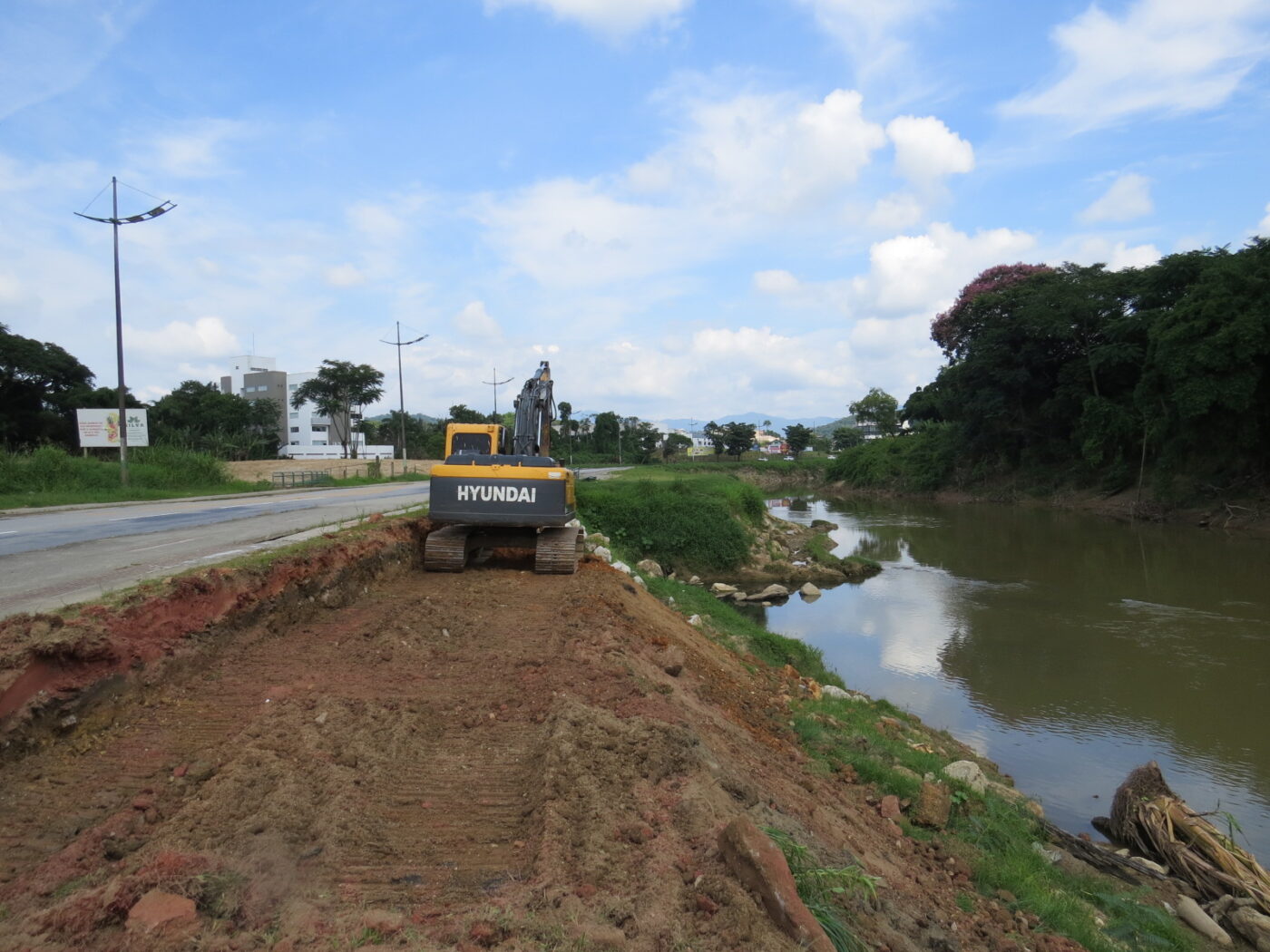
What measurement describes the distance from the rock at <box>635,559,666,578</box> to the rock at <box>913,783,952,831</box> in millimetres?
11306

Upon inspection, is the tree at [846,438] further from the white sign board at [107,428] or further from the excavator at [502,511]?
the excavator at [502,511]

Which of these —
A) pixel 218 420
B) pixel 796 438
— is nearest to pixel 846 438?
pixel 796 438

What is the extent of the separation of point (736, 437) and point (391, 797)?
87.9 metres

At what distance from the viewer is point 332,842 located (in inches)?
133

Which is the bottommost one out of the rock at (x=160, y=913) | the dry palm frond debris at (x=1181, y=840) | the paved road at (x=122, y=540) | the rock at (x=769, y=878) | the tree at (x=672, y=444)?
the dry palm frond debris at (x=1181, y=840)

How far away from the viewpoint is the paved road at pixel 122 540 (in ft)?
24.4

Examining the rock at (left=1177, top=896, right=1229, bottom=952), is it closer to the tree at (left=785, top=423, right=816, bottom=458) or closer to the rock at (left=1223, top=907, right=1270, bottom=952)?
the rock at (left=1223, top=907, right=1270, bottom=952)

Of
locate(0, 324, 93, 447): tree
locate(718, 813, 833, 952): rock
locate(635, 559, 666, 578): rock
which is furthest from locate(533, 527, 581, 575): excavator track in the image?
locate(0, 324, 93, 447): tree

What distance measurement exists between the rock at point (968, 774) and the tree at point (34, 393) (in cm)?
4672

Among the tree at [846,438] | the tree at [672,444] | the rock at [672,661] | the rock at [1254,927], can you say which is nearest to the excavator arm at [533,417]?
the rock at [672,661]

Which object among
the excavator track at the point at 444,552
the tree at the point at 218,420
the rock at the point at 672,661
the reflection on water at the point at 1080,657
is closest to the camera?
the rock at the point at 672,661

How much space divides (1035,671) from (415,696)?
422 inches

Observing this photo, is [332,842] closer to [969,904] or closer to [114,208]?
[969,904]

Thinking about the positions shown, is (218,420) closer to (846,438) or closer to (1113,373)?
(1113,373)
